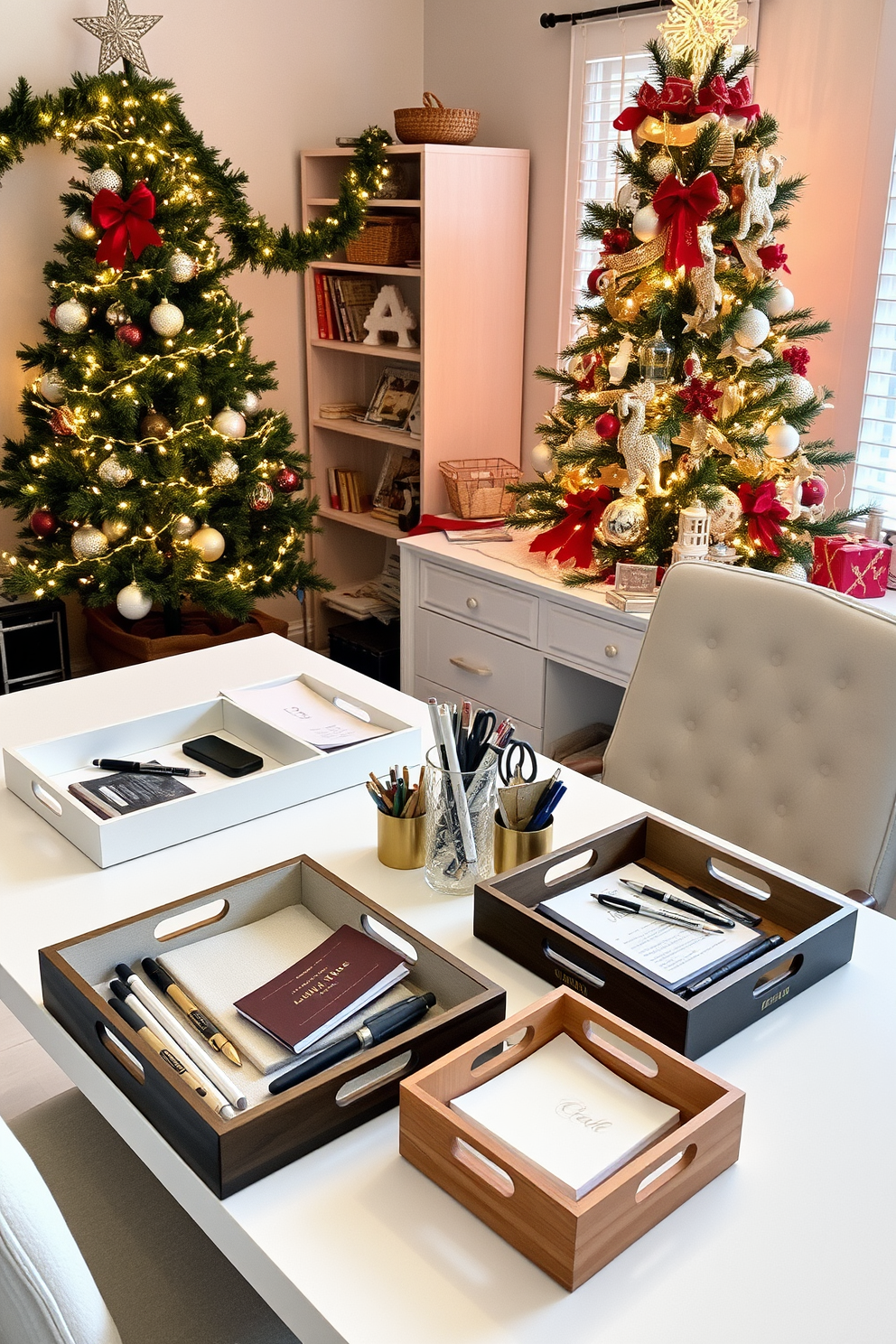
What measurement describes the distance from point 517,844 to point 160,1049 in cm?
46

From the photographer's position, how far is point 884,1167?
936 mm

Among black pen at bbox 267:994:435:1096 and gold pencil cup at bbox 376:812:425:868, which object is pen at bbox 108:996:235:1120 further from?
gold pencil cup at bbox 376:812:425:868

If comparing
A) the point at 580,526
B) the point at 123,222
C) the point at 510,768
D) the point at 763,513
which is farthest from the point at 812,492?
the point at 123,222

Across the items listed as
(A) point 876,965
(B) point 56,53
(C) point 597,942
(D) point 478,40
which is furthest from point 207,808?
(D) point 478,40

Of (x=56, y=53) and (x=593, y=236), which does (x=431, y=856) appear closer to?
(x=593, y=236)

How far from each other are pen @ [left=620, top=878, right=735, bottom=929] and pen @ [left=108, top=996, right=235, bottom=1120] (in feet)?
1.70

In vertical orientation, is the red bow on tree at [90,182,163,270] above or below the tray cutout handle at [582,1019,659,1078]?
above

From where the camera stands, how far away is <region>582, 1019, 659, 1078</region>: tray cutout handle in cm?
98

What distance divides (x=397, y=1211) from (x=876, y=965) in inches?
23.1

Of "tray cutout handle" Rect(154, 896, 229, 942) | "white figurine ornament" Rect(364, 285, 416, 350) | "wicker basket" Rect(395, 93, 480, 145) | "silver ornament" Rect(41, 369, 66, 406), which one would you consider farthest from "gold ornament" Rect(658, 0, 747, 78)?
"tray cutout handle" Rect(154, 896, 229, 942)

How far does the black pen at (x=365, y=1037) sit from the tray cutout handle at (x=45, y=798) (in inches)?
21.0

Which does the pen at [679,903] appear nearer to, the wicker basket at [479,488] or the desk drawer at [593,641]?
the desk drawer at [593,641]

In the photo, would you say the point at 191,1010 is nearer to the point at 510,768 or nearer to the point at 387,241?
the point at 510,768

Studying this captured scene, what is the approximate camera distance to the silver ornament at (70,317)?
10.3 ft
